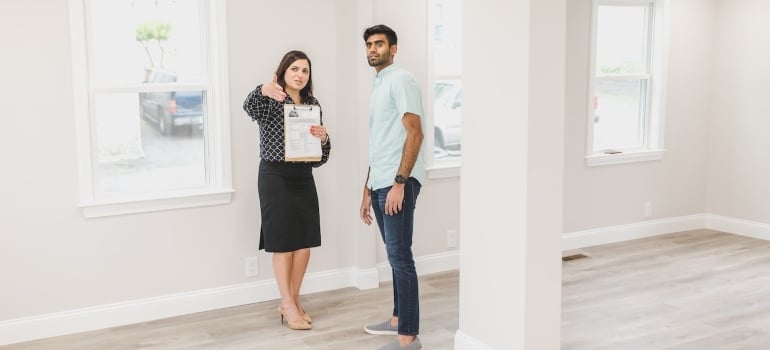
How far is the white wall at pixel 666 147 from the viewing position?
6.14 metres

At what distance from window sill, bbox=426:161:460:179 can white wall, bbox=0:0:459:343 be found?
6 cm

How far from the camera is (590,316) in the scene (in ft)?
15.5

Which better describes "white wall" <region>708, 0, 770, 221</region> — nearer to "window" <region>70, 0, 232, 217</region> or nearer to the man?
the man

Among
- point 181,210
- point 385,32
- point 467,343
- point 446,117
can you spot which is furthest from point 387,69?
point 446,117

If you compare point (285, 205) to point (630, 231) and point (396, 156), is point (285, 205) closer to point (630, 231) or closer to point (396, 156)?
point (396, 156)

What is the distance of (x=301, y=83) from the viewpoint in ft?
14.5

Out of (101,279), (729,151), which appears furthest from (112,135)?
(729,151)

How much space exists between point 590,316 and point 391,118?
1792 millimetres

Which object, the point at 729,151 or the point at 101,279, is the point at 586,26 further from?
the point at 101,279

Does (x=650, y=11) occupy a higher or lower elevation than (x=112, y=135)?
higher

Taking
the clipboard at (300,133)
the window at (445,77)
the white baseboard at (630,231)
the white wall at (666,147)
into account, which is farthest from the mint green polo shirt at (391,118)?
the white baseboard at (630,231)

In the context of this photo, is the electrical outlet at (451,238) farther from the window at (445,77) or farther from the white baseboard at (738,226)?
the white baseboard at (738,226)

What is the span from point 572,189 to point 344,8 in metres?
2.38

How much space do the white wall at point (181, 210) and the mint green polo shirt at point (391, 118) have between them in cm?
111
